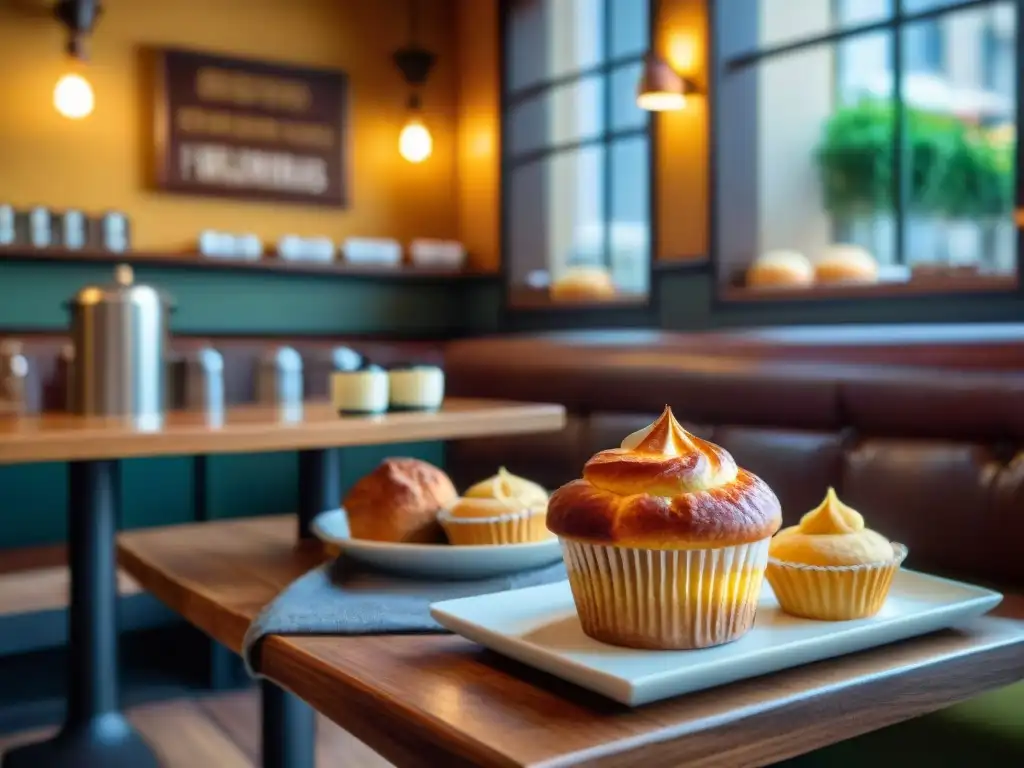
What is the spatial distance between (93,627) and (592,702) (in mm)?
1419

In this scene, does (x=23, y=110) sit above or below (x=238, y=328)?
above

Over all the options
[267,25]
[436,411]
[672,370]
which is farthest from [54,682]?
[267,25]

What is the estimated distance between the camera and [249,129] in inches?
175

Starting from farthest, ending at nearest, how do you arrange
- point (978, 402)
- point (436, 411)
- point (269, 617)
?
point (436, 411) → point (978, 402) → point (269, 617)

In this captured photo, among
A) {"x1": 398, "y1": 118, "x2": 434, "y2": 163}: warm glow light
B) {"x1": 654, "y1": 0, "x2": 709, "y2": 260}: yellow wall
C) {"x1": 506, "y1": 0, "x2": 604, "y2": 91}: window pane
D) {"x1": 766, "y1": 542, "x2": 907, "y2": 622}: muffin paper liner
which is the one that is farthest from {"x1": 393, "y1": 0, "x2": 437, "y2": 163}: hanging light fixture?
{"x1": 766, "y1": 542, "x2": 907, "y2": 622}: muffin paper liner

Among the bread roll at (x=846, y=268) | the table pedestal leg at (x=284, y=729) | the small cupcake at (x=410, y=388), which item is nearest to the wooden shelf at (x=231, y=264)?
the bread roll at (x=846, y=268)

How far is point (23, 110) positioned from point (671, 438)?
3.90 m

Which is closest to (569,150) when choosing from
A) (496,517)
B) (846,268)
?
(846,268)

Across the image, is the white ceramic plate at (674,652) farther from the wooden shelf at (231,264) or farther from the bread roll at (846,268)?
the wooden shelf at (231,264)

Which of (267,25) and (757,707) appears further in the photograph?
(267,25)

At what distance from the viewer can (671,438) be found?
834 millimetres

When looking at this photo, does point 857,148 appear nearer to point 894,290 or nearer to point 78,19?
point 894,290

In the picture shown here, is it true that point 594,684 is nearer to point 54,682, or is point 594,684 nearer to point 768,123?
point 54,682

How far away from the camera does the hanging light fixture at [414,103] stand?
459 centimetres
